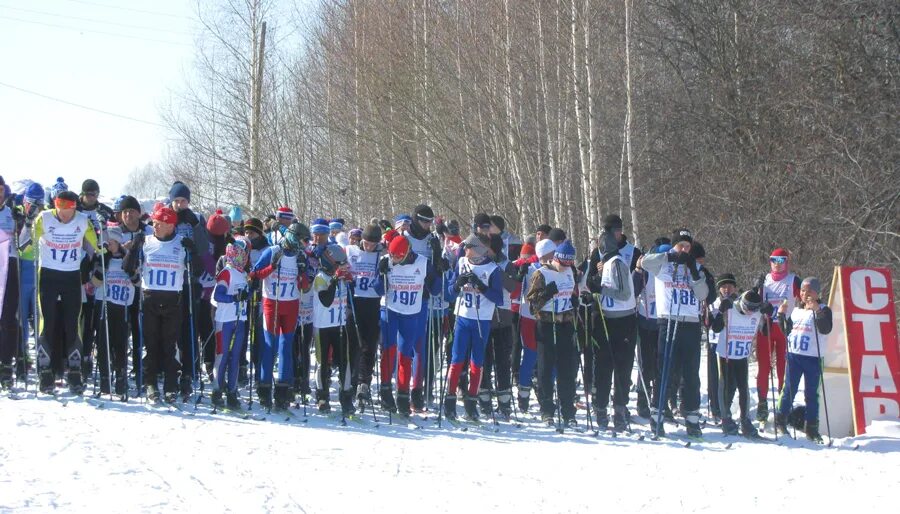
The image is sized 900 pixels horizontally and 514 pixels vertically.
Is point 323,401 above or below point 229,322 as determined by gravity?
below

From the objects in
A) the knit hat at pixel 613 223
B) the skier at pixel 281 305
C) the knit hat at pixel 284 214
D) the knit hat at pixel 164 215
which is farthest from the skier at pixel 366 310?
the knit hat at pixel 613 223

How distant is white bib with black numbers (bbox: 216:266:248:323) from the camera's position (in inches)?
391

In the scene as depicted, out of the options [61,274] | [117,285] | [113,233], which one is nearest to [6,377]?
[61,274]

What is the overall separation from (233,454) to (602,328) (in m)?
4.42

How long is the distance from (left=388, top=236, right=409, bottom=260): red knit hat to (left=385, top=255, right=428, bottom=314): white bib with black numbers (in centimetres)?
17

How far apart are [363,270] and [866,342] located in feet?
18.6

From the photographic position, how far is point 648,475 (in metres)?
8.21

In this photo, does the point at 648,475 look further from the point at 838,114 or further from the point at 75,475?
the point at 838,114

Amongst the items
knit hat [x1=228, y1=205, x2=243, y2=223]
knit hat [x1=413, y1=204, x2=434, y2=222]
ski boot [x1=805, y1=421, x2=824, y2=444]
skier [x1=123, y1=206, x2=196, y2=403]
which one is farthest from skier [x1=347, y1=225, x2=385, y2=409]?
ski boot [x1=805, y1=421, x2=824, y2=444]

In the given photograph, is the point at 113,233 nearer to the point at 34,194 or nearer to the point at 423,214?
the point at 34,194

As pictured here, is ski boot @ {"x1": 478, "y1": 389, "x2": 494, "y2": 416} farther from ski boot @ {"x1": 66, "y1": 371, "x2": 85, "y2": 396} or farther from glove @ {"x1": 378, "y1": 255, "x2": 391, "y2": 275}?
ski boot @ {"x1": 66, "y1": 371, "x2": 85, "y2": 396}

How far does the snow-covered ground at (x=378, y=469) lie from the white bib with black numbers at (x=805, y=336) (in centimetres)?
118

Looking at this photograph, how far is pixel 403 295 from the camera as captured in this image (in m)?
10.4

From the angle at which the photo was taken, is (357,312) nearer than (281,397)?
No
